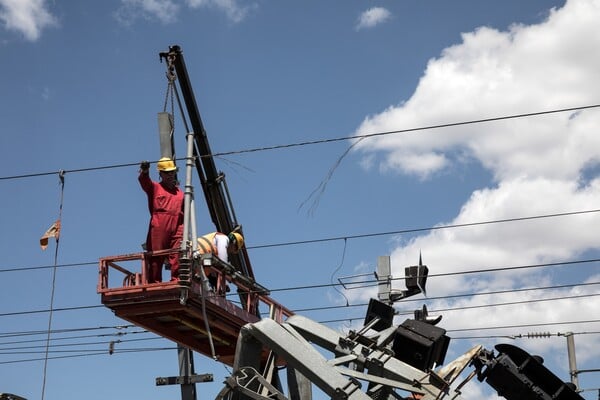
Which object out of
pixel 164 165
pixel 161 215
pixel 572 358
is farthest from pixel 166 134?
pixel 572 358

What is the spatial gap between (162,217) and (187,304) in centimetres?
170

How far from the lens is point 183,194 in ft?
53.1

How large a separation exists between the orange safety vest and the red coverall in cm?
60

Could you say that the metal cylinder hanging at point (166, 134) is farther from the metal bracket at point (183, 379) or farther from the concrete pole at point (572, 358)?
the concrete pole at point (572, 358)

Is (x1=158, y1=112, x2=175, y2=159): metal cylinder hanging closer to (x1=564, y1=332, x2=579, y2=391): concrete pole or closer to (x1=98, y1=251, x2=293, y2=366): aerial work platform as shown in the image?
(x1=98, y1=251, x2=293, y2=366): aerial work platform

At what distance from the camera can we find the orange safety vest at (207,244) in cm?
1611

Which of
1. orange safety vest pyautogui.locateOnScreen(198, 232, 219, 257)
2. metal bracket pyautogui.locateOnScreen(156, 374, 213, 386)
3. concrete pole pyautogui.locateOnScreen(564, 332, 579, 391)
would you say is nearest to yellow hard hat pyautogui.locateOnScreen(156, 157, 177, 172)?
orange safety vest pyautogui.locateOnScreen(198, 232, 219, 257)

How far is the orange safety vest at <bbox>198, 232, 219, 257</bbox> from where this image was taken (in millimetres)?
16109

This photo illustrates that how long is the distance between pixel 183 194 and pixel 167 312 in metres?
2.26

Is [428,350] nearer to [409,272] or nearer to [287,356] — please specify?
[287,356]

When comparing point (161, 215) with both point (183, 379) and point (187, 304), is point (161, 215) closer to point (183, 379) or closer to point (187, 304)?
point (187, 304)

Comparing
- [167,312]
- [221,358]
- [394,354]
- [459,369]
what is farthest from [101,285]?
[459,369]

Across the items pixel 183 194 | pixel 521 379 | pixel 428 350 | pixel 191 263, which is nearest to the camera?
pixel 521 379

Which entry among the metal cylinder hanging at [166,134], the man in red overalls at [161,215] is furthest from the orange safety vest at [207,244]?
the metal cylinder hanging at [166,134]
